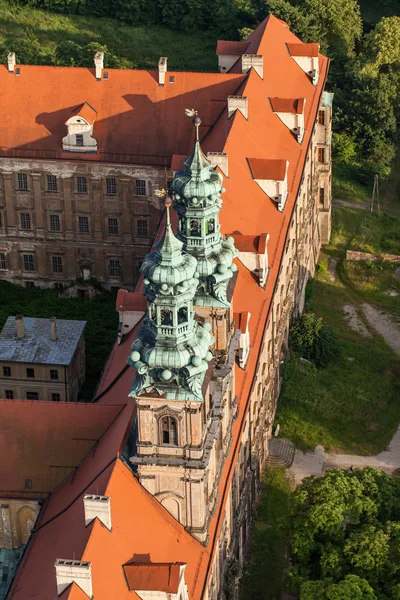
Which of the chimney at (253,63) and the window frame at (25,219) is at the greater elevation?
the chimney at (253,63)

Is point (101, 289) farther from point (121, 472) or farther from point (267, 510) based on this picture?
point (121, 472)

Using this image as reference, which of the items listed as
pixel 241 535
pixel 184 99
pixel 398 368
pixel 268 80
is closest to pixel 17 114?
pixel 184 99

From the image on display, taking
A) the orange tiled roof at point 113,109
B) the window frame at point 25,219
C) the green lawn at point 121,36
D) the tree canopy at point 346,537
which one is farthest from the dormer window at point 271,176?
the green lawn at point 121,36

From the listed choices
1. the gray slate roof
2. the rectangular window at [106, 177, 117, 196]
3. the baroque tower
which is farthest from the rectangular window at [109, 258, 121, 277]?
the baroque tower

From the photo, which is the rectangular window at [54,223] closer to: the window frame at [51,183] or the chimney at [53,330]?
the window frame at [51,183]

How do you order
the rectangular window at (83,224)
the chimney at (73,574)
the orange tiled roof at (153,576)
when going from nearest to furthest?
the chimney at (73,574) < the orange tiled roof at (153,576) < the rectangular window at (83,224)

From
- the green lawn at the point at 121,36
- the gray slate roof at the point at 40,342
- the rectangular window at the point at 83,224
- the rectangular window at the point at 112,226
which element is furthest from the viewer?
the green lawn at the point at 121,36
